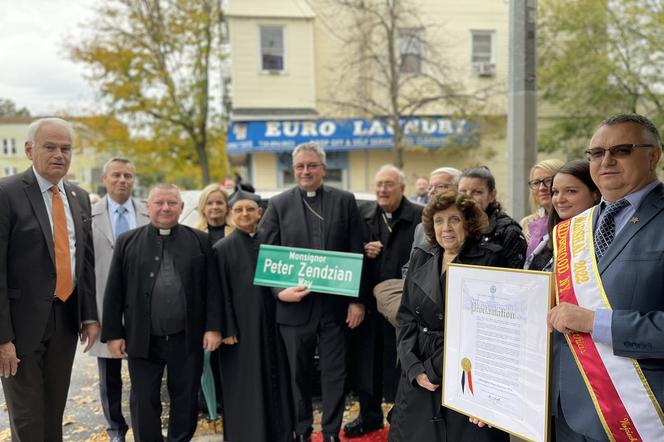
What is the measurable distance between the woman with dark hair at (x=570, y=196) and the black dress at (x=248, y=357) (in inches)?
84.4

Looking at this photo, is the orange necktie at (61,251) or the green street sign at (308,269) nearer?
the orange necktie at (61,251)

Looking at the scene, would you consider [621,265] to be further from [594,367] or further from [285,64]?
[285,64]

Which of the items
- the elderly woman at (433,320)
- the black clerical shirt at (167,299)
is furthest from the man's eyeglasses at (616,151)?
the black clerical shirt at (167,299)

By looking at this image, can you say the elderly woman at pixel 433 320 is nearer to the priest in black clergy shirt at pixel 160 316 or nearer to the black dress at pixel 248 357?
the black dress at pixel 248 357

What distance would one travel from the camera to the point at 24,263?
3207 millimetres

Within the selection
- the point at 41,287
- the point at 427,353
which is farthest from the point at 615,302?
the point at 41,287

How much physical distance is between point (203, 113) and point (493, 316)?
19092 millimetres

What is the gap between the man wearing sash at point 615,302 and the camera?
1902 millimetres

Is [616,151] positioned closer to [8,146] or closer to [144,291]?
[144,291]

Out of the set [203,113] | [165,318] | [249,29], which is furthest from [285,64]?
[165,318]

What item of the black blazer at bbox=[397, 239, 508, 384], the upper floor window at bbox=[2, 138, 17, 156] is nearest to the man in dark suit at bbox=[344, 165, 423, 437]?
the black blazer at bbox=[397, 239, 508, 384]

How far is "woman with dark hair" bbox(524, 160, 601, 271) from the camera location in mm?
2760

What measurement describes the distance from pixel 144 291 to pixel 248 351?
0.95 metres

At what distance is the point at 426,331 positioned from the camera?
9.57ft
